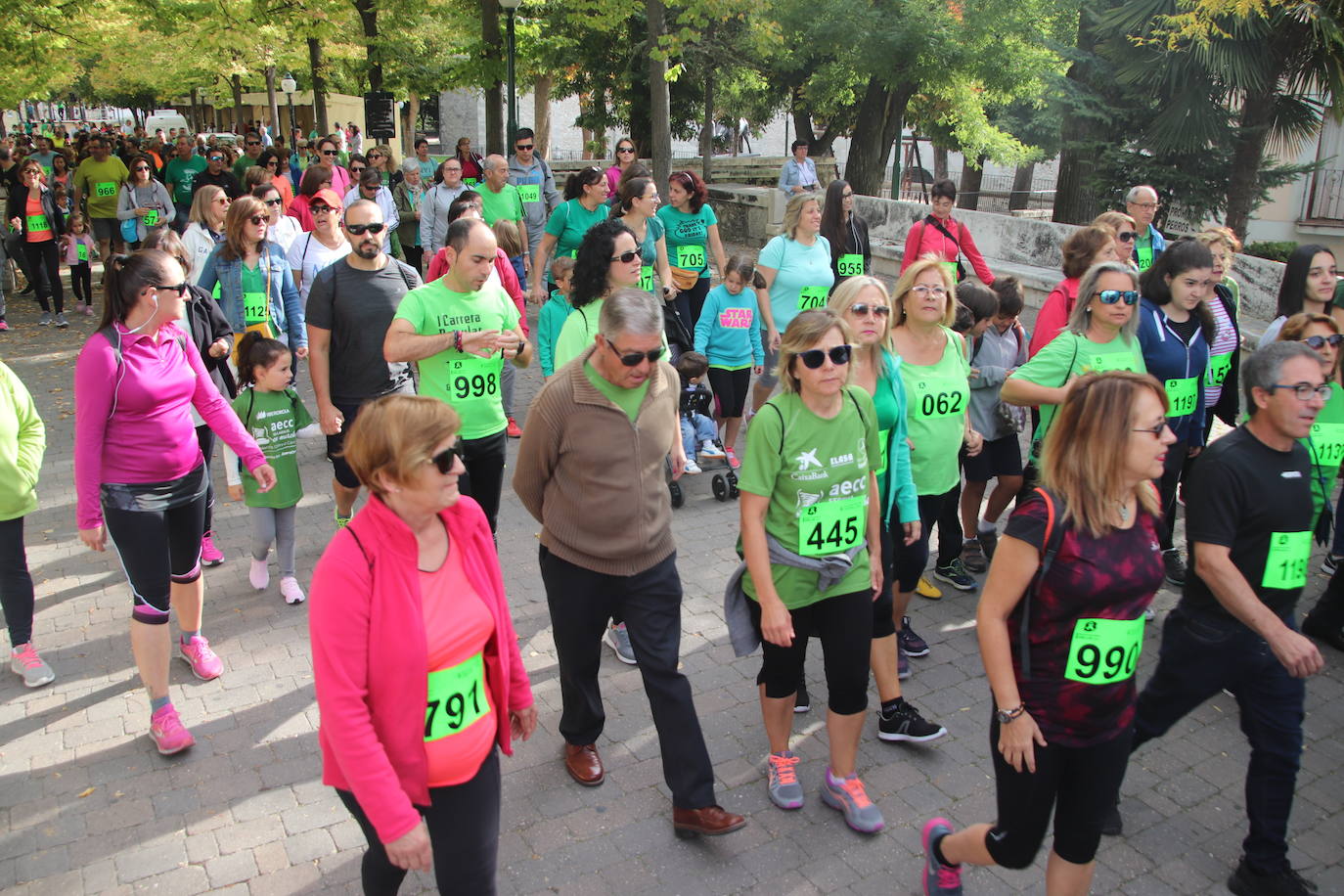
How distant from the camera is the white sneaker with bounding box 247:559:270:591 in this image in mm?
5973

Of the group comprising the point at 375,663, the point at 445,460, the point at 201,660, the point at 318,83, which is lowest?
the point at 201,660

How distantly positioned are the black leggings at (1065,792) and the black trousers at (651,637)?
1128mm

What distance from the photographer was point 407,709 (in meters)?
2.56

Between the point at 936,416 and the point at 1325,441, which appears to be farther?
the point at 1325,441

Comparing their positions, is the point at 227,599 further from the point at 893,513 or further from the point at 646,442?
the point at 893,513

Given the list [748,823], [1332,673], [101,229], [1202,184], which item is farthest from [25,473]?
[1202,184]

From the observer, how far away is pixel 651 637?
384 cm

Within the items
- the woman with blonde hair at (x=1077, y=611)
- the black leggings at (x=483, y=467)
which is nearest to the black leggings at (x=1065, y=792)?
the woman with blonde hair at (x=1077, y=611)

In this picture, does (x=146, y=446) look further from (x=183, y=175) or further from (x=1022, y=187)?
(x=1022, y=187)

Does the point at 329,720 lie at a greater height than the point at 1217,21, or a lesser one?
lesser

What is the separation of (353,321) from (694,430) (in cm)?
305

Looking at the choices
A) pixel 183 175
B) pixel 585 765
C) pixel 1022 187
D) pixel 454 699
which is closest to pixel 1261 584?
pixel 585 765

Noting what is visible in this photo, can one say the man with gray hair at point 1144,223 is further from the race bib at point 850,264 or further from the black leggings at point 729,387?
the black leggings at point 729,387

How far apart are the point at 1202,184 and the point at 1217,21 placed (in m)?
2.62
